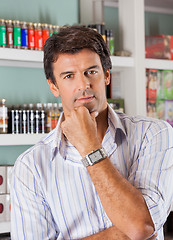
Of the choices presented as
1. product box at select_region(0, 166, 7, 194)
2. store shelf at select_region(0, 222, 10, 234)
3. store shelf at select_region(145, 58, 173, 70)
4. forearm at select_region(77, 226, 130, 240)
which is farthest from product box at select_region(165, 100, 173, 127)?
forearm at select_region(77, 226, 130, 240)

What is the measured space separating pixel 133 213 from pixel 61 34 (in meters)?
0.65

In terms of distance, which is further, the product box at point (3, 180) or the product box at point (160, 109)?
the product box at point (160, 109)

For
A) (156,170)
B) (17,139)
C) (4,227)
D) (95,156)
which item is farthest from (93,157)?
(4,227)

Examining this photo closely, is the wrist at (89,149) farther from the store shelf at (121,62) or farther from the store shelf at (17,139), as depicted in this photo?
the store shelf at (121,62)

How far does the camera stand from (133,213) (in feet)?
3.16

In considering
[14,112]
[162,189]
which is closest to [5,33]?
[14,112]

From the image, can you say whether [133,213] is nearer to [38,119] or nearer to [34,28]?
[38,119]

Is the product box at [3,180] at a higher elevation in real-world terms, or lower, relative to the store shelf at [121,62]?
lower

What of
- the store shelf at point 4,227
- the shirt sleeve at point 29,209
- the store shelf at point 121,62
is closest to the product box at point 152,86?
A: the store shelf at point 121,62

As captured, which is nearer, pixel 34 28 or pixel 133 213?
pixel 133 213

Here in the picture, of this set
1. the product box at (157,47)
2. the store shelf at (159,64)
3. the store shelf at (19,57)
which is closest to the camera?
the store shelf at (19,57)

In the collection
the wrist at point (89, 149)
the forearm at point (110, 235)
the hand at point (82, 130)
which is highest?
the hand at point (82, 130)

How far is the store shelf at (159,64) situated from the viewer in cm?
288

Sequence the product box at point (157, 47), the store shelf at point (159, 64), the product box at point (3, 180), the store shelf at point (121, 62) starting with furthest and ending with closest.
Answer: the product box at point (157, 47)
the store shelf at point (159, 64)
the store shelf at point (121, 62)
the product box at point (3, 180)
